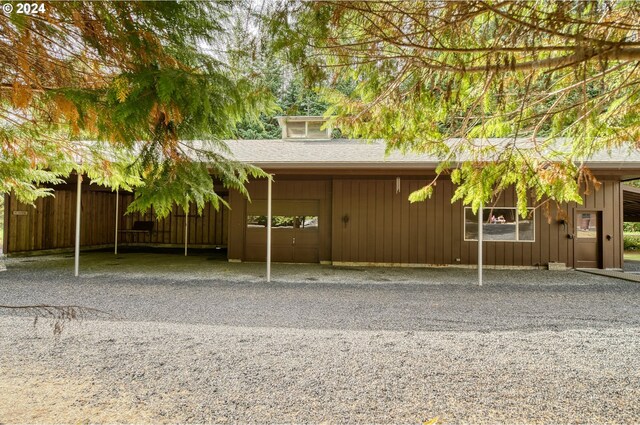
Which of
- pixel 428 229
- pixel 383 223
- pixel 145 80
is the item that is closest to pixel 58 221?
pixel 383 223

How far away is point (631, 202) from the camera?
38.8 ft

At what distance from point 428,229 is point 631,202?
7982 mm

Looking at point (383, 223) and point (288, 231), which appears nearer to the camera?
point (383, 223)

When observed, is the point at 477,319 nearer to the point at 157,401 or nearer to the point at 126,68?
the point at 157,401

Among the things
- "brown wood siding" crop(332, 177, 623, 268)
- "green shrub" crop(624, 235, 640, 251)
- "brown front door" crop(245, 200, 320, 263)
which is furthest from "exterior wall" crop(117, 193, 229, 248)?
"green shrub" crop(624, 235, 640, 251)

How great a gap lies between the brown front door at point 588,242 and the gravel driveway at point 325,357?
325 centimetres

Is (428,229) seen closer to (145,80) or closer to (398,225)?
(398,225)

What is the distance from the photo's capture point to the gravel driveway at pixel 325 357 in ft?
8.13

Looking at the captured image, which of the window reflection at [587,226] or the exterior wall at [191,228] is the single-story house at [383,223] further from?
the exterior wall at [191,228]

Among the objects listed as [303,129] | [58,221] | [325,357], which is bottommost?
[325,357]

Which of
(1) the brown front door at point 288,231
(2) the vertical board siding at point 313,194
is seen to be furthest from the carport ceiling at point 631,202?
(1) the brown front door at point 288,231

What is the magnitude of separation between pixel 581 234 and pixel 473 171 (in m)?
8.60

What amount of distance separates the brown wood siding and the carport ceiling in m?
1.23

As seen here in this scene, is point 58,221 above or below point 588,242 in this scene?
above
